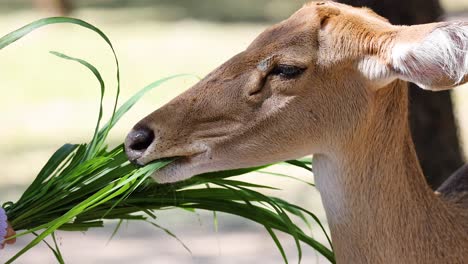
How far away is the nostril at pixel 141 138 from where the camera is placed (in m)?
3.71

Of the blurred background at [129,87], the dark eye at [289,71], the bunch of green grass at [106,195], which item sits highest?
the blurred background at [129,87]

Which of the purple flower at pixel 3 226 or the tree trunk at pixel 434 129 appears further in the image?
the tree trunk at pixel 434 129

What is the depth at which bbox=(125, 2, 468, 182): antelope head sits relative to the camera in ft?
12.2

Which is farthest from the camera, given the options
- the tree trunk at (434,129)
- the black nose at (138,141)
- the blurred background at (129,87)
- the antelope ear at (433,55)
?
the blurred background at (129,87)

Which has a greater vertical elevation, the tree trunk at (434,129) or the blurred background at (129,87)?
the blurred background at (129,87)

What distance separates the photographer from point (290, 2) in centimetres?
1706

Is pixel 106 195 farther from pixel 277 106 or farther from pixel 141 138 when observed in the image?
pixel 277 106

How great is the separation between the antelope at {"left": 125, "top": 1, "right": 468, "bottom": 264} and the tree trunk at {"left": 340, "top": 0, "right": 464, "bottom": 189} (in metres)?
2.23

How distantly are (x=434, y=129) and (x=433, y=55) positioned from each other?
8.82 ft

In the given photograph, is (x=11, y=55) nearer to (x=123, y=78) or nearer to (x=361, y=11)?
(x=123, y=78)

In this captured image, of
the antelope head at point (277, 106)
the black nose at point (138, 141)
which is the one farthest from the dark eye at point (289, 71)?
the black nose at point (138, 141)

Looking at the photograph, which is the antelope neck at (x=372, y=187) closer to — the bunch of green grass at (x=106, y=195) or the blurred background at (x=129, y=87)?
the bunch of green grass at (x=106, y=195)

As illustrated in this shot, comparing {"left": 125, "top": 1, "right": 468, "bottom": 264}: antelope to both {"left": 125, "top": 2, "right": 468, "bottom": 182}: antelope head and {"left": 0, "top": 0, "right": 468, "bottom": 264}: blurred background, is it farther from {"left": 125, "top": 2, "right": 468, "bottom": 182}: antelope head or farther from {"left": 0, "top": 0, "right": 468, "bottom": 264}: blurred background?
{"left": 0, "top": 0, "right": 468, "bottom": 264}: blurred background

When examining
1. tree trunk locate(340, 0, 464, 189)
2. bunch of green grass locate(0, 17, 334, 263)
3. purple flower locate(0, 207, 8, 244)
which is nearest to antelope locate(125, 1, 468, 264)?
bunch of green grass locate(0, 17, 334, 263)
